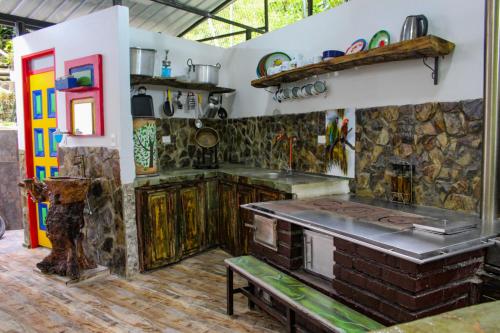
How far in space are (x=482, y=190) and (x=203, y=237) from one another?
2.63m

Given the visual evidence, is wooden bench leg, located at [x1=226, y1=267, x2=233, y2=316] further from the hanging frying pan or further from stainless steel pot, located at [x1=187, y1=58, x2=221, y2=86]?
stainless steel pot, located at [x1=187, y1=58, x2=221, y2=86]

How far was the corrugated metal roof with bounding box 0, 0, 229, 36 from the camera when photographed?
4.31 meters

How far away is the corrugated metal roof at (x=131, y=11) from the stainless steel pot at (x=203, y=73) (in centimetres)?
161

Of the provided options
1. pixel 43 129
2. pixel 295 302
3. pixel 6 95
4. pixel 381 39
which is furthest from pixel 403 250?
pixel 6 95

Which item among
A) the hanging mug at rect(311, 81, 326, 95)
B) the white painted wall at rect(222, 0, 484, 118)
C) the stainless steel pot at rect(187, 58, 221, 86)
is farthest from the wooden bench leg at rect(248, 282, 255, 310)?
the stainless steel pot at rect(187, 58, 221, 86)

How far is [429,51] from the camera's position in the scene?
7.72 feet

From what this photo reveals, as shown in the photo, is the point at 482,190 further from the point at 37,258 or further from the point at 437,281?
the point at 37,258

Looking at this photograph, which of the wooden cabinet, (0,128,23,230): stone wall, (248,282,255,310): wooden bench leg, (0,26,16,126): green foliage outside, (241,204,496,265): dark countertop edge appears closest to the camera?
(241,204,496,265): dark countertop edge

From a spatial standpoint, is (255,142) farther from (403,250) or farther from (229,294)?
(403,250)

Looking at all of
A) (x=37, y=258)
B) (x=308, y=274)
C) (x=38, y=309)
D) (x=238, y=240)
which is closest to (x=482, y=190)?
(x=308, y=274)

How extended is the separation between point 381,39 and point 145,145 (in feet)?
7.26

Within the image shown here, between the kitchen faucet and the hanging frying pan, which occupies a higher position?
the hanging frying pan

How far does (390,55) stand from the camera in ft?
8.21

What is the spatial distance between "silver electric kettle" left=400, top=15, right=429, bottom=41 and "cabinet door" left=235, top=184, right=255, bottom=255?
1.76 meters
